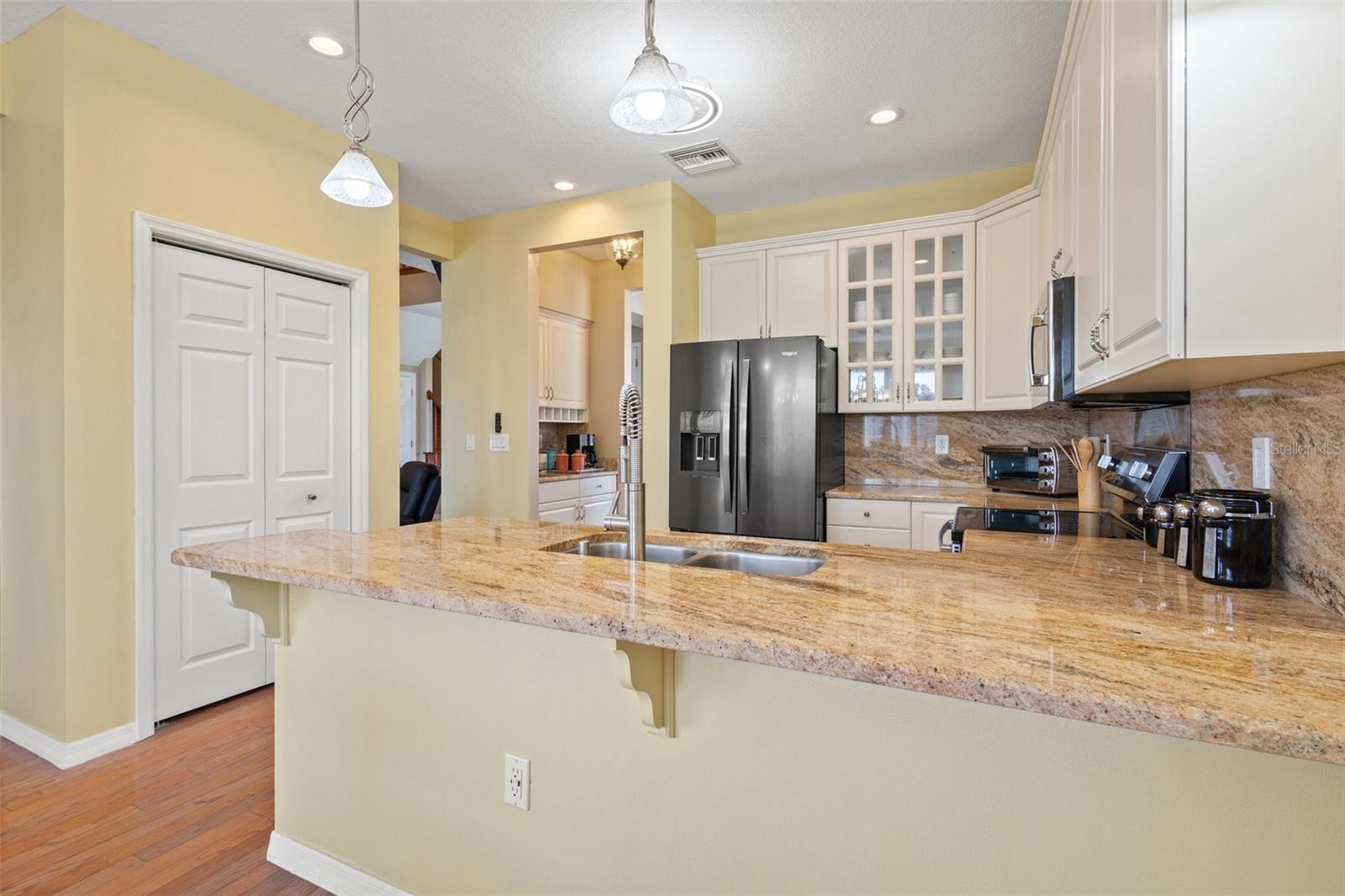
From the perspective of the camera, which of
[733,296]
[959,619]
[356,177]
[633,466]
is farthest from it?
[733,296]

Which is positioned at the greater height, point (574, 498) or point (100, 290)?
point (100, 290)

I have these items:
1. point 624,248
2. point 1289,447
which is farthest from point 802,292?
point 1289,447

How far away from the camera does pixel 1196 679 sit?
0.71 meters

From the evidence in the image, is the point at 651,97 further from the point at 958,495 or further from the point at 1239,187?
the point at 958,495

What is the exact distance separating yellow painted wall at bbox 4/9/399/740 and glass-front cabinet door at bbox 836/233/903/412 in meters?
3.03

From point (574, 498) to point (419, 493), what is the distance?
1190mm

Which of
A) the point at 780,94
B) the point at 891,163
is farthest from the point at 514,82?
the point at 891,163

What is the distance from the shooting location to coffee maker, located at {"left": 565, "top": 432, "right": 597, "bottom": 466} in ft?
18.8

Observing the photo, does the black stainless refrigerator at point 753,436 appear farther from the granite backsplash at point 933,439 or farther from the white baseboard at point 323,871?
the white baseboard at point 323,871

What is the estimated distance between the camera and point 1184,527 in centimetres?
144

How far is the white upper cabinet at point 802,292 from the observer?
373 cm

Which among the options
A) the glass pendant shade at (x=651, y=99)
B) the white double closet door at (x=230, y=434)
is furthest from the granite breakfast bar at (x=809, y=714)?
the white double closet door at (x=230, y=434)

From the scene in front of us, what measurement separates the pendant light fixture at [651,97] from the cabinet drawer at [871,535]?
218 centimetres

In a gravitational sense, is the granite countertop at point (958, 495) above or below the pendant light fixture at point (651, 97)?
below
